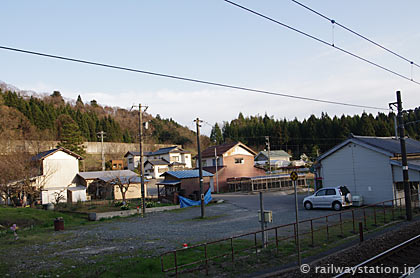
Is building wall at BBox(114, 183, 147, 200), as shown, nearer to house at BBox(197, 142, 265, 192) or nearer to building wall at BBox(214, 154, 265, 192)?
house at BBox(197, 142, 265, 192)

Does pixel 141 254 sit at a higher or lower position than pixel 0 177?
lower

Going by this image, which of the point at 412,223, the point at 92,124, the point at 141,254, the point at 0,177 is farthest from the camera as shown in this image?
the point at 92,124

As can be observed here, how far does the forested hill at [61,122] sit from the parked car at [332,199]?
1689 inches

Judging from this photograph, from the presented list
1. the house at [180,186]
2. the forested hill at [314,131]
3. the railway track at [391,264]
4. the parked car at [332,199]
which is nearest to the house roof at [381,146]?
the parked car at [332,199]

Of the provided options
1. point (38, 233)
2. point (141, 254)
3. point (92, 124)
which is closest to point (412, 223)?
point (141, 254)

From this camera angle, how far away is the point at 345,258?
1077 cm

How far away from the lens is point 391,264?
10.0 m

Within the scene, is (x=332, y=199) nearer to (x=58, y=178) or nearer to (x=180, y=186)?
(x=180, y=186)

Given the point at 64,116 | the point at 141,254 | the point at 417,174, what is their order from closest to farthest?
the point at 141,254, the point at 417,174, the point at 64,116

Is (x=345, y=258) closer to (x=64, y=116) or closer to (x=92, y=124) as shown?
(x=64, y=116)

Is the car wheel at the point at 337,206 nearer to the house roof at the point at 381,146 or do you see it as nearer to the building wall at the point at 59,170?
the house roof at the point at 381,146

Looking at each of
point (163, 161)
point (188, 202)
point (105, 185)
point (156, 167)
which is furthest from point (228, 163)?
point (163, 161)

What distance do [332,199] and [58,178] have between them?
106 ft

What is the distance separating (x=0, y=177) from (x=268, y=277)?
107 feet
